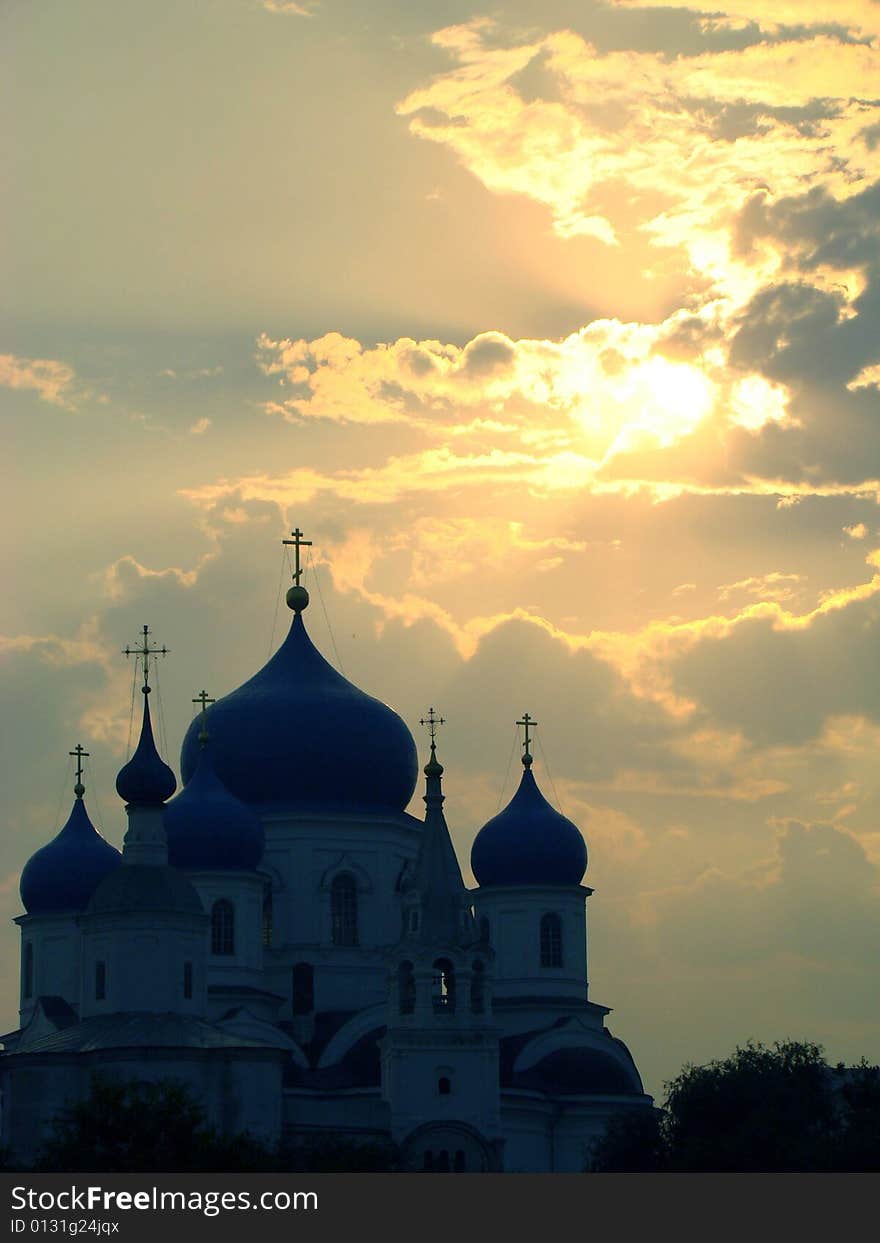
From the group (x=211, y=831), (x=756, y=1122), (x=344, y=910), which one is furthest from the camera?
(x=344, y=910)

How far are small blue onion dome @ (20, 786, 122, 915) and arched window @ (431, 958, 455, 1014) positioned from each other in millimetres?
9335

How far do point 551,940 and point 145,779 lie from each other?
1104 cm

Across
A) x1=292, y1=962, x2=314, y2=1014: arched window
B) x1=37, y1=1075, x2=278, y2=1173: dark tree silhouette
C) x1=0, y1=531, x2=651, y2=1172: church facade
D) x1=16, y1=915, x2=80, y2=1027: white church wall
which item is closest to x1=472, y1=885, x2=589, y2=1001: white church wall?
x1=0, y1=531, x2=651, y2=1172: church facade

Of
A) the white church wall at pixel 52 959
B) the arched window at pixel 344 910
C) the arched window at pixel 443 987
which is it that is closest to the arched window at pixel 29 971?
the white church wall at pixel 52 959

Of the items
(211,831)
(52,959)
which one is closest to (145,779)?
(211,831)

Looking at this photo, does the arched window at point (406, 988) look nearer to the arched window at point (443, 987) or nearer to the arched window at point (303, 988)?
the arched window at point (443, 987)

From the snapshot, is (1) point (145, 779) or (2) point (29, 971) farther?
(2) point (29, 971)

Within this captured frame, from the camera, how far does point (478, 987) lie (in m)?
54.0

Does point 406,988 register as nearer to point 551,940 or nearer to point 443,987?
point 443,987

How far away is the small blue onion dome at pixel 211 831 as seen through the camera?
57000mm

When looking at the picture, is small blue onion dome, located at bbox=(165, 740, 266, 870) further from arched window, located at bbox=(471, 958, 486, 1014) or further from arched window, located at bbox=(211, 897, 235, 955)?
arched window, located at bbox=(471, 958, 486, 1014)

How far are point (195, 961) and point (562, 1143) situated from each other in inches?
360
